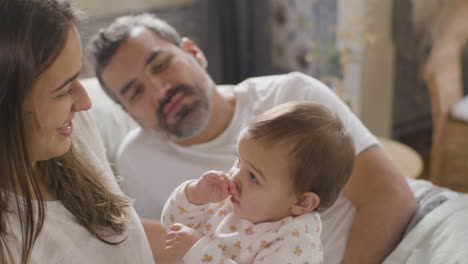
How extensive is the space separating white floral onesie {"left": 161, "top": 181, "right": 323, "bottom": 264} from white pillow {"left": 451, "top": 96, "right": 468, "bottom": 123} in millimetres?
1790

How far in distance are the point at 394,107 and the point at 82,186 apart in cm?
259

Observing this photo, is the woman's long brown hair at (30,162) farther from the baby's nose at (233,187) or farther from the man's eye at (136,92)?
the man's eye at (136,92)

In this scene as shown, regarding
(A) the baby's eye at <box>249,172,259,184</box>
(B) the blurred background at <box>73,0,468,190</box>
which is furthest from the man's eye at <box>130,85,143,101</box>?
(B) the blurred background at <box>73,0,468,190</box>

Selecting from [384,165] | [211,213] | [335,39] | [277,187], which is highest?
[277,187]

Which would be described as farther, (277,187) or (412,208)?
(412,208)

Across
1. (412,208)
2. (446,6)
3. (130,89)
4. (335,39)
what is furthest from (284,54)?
(412,208)

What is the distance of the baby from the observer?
0.96m

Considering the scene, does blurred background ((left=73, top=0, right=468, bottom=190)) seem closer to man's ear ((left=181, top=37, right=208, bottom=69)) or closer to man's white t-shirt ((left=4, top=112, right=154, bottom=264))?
man's ear ((left=181, top=37, right=208, bottom=69))

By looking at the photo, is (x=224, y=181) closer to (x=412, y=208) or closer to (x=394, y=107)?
(x=412, y=208)

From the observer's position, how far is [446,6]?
3086 millimetres

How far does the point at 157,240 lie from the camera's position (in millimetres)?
1223

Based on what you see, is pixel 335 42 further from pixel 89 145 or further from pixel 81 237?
pixel 81 237

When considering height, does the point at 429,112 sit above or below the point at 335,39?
below

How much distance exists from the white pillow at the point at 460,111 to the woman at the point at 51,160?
1947 millimetres
